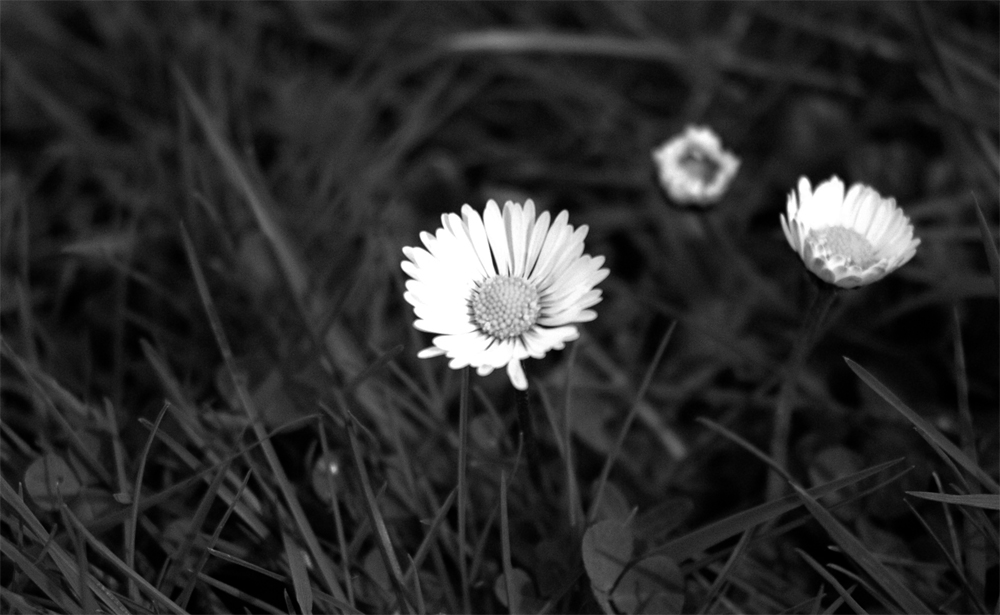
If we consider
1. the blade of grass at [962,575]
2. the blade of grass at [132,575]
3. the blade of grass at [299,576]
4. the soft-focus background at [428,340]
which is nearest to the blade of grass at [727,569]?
Answer: the soft-focus background at [428,340]

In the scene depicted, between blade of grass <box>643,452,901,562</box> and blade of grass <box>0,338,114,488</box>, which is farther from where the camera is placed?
blade of grass <box>0,338,114,488</box>

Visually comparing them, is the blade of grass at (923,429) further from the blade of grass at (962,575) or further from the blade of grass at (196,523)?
the blade of grass at (196,523)

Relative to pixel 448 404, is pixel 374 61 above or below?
above

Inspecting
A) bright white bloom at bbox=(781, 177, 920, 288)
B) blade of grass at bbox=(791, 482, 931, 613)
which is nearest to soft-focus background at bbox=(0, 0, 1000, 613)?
blade of grass at bbox=(791, 482, 931, 613)

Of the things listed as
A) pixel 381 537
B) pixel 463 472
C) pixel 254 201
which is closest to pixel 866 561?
pixel 463 472

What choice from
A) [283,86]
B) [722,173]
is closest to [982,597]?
[722,173]

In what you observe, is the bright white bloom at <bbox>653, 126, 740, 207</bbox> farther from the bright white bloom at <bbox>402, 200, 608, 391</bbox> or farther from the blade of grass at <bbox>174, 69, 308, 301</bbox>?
the blade of grass at <bbox>174, 69, 308, 301</bbox>

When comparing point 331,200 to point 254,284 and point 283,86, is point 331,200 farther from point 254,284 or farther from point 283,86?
point 283,86
